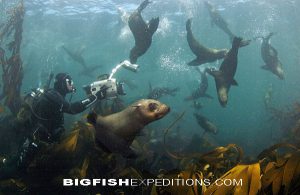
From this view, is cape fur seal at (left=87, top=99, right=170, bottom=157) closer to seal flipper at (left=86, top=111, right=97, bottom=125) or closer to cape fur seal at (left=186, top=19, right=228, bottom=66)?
seal flipper at (left=86, top=111, right=97, bottom=125)

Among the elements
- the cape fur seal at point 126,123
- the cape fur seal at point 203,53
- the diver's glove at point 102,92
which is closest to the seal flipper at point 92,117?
the cape fur seal at point 126,123

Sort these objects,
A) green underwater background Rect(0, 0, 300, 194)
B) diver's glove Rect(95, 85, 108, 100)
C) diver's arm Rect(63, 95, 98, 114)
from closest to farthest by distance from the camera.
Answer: diver's glove Rect(95, 85, 108, 100) → diver's arm Rect(63, 95, 98, 114) → green underwater background Rect(0, 0, 300, 194)

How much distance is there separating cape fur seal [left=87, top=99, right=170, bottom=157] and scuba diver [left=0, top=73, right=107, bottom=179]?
1773 millimetres

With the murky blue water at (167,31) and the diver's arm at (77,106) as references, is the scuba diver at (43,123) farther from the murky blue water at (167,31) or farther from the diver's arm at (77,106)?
the murky blue water at (167,31)

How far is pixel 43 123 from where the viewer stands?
20.0 ft

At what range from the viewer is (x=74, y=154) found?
6215 mm

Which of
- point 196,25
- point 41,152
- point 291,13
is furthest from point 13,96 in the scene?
point 291,13

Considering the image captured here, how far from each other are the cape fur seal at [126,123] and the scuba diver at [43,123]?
177 cm

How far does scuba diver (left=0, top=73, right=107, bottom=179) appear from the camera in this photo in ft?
19.4

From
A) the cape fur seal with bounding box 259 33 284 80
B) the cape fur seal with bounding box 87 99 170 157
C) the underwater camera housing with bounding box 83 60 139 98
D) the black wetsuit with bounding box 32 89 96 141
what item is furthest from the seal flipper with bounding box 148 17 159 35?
the cape fur seal with bounding box 259 33 284 80

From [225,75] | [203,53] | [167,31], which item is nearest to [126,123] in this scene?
[225,75]

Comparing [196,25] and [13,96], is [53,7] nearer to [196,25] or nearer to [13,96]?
[196,25]

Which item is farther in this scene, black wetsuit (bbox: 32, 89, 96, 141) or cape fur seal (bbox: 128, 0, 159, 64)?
cape fur seal (bbox: 128, 0, 159, 64)

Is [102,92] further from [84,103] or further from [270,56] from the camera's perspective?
[270,56]
